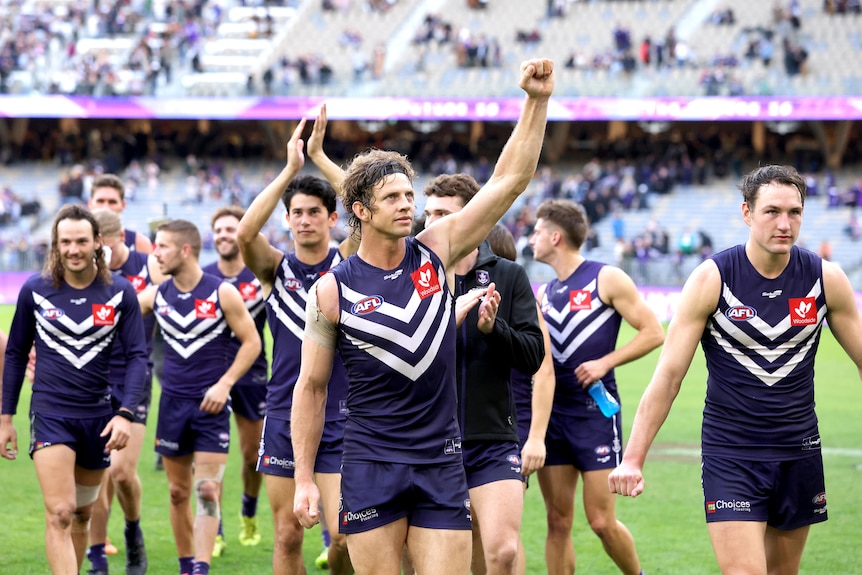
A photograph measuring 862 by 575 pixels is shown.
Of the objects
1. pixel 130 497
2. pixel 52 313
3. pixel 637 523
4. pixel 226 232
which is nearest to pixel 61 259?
pixel 52 313

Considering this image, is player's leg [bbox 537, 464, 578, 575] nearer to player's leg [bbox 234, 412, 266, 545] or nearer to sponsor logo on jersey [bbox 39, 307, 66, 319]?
player's leg [bbox 234, 412, 266, 545]

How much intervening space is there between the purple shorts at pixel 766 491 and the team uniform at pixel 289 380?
222 centimetres

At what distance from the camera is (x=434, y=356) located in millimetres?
4840

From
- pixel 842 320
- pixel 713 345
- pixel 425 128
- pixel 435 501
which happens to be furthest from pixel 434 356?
pixel 425 128

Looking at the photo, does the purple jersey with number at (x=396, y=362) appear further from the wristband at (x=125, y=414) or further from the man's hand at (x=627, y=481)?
the wristband at (x=125, y=414)

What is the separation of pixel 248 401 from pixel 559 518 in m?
3.34

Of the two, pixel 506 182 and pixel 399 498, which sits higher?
pixel 506 182

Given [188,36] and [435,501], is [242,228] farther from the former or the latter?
[188,36]

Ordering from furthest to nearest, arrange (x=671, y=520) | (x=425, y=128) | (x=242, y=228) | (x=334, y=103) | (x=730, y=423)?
1. (x=425, y=128)
2. (x=334, y=103)
3. (x=671, y=520)
4. (x=242, y=228)
5. (x=730, y=423)

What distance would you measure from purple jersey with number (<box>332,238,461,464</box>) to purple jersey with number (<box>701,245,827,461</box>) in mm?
1449

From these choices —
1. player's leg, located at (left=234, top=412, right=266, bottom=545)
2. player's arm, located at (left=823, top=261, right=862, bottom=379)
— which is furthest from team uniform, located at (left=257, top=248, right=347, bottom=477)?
player's arm, located at (left=823, top=261, right=862, bottom=379)

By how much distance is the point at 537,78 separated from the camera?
16.3ft

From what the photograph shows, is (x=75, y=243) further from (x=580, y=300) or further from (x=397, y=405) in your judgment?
(x=580, y=300)

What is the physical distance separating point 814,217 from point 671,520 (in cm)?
2642
